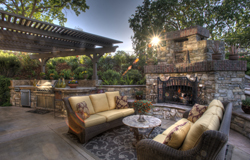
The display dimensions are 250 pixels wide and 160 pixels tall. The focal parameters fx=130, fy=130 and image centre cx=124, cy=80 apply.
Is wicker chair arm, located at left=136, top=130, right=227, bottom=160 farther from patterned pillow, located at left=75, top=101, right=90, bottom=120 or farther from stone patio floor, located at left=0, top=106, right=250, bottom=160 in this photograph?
patterned pillow, located at left=75, top=101, right=90, bottom=120

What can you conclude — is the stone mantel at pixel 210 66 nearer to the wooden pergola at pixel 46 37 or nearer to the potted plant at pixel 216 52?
the potted plant at pixel 216 52

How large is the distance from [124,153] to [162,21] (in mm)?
10711

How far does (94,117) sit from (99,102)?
710mm

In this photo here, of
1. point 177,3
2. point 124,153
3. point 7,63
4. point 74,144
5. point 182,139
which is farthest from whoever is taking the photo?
point 177,3

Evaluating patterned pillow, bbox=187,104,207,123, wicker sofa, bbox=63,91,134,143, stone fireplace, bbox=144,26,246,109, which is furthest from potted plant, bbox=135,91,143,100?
patterned pillow, bbox=187,104,207,123

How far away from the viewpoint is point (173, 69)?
4.85 meters

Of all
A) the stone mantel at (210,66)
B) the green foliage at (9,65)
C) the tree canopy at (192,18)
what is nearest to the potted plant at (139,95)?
the stone mantel at (210,66)

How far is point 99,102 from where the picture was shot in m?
3.99

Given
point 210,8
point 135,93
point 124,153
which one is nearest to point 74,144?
point 124,153

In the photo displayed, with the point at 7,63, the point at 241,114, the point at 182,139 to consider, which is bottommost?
the point at 241,114

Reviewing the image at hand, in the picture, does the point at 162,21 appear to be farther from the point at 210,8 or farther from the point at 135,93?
the point at 135,93

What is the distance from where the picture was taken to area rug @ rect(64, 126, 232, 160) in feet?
8.28

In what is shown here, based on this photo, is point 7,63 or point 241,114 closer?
point 241,114

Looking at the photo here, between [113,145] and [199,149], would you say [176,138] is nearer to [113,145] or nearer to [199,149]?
[199,149]
